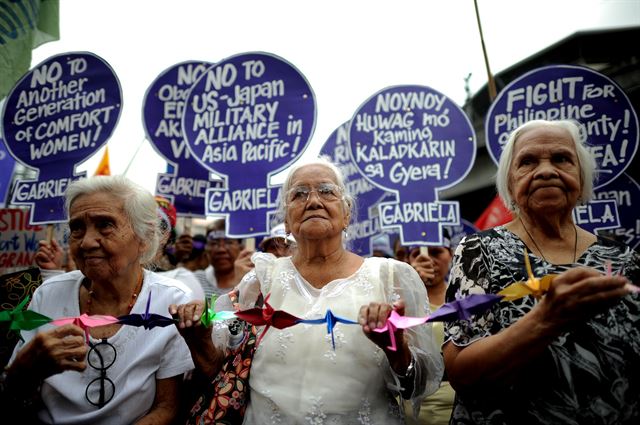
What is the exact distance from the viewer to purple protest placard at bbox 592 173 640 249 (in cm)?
528

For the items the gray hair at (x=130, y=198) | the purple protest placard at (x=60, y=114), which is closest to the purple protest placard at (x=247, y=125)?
the purple protest placard at (x=60, y=114)

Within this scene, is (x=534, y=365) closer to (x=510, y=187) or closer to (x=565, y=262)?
(x=565, y=262)

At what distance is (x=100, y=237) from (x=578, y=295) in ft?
8.03

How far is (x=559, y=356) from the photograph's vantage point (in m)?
2.10

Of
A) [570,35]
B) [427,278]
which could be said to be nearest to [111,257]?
[427,278]

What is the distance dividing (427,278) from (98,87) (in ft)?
12.2

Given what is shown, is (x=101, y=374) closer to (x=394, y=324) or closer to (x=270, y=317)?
(x=270, y=317)

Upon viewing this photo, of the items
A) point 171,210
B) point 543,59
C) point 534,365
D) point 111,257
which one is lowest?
point 534,365

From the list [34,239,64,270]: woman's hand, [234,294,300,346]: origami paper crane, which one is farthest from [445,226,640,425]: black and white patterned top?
[34,239,64,270]: woman's hand

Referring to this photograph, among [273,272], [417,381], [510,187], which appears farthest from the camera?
[273,272]

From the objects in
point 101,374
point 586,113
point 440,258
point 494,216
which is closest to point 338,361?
point 101,374

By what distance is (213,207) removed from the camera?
499 centimetres

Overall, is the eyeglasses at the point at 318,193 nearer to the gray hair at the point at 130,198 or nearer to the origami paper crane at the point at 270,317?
the origami paper crane at the point at 270,317

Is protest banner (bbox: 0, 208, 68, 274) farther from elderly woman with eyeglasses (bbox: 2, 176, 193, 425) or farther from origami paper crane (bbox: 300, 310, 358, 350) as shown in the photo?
origami paper crane (bbox: 300, 310, 358, 350)
